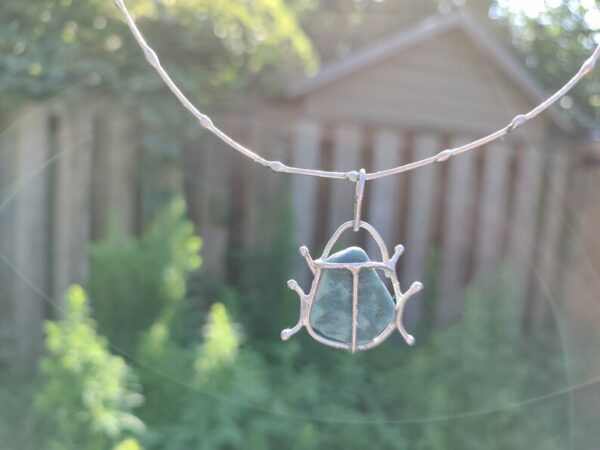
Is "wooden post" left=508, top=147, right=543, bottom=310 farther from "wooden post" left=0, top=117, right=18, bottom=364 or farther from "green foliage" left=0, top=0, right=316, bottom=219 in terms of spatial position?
"wooden post" left=0, top=117, right=18, bottom=364

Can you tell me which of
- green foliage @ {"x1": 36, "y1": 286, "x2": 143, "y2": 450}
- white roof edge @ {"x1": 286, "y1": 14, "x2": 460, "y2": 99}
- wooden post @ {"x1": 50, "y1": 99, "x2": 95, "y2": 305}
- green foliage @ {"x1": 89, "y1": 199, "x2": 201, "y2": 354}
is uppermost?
white roof edge @ {"x1": 286, "y1": 14, "x2": 460, "y2": 99}

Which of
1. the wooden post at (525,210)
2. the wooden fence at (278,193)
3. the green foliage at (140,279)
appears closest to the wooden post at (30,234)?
the wooden fence at (278,193)

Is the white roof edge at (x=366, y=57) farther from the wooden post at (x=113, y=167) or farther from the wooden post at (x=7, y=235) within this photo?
the wooden post at (x=7, y=235)

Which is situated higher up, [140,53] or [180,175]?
[140,53]

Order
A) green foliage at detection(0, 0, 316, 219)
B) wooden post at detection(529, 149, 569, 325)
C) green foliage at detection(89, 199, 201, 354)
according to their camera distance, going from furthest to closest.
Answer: wooden post at detection(529, 149, 569, 325), green foliage at detection(0, 0, 316, 219), green foliage at detection(89, 199, 201, 354)

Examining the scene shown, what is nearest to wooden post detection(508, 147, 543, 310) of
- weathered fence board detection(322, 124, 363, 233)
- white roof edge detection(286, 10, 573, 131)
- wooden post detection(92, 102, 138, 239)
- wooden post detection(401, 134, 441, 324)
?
white roof edge detection(286, 10, 573, 131)

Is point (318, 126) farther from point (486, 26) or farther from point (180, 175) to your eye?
point (486, 26)

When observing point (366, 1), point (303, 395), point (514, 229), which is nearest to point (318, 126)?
point (514, 229)
